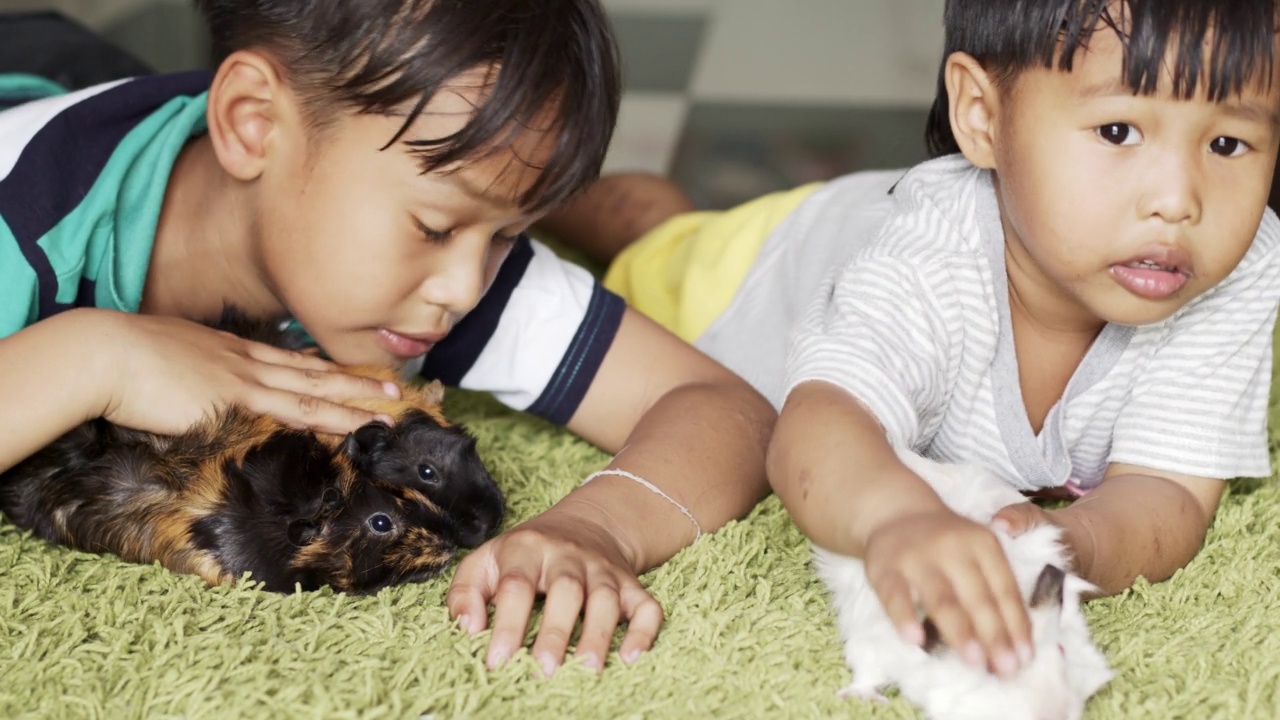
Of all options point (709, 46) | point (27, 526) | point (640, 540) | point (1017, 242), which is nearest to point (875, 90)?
point (709, 46)

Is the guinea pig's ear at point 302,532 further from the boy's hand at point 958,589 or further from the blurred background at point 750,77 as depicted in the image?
the blurred background at point 750,77

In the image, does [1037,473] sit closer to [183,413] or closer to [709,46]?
Result: [183,413]

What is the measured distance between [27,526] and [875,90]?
2.09 m

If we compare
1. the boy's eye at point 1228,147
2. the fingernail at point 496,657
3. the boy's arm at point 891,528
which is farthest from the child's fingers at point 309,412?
the boy's eye at point 1228,147

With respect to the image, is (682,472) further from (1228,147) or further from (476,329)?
(1228,147)

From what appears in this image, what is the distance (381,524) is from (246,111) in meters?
0.43

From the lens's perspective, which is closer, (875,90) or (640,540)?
(640,540)

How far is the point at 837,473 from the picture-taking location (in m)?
0.98

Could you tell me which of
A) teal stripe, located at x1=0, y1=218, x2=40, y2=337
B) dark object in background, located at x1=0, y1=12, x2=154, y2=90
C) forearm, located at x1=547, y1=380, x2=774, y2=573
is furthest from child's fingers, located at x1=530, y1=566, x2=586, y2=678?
dark object in background, located at x1=0, y1=12, x2=154, y2=90

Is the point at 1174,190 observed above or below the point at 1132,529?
above

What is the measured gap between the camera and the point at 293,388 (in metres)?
1.09

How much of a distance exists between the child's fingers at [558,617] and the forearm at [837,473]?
178mm

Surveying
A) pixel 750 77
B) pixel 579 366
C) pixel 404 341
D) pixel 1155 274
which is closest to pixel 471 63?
pixel 404 341

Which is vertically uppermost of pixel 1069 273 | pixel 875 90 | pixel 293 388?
pixel 1069 273
